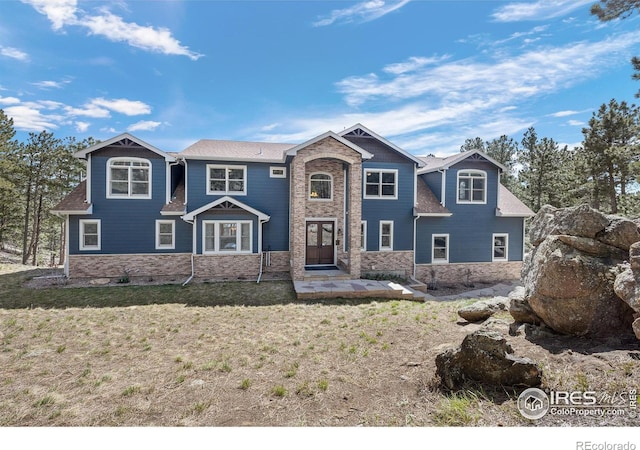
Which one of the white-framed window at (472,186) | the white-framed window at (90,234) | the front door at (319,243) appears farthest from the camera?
the white-framed window at (472,186)

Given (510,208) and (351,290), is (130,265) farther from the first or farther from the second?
(510,208)

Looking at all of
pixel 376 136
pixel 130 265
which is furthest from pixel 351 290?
pixel 130 265

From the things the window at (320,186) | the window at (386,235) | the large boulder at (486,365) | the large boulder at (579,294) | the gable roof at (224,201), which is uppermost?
the window at (320,186)

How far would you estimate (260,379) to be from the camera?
448cm

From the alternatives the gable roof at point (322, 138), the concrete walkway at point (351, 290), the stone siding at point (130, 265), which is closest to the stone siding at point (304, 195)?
the gable roof at point (322, 138)

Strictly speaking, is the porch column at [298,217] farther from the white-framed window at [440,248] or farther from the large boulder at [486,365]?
the large boulder at [486,365]

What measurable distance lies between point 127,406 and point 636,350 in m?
6.93

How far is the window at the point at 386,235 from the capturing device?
1417 cm

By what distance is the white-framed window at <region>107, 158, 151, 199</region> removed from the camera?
41.6 ft

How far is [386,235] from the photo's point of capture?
1427 cm

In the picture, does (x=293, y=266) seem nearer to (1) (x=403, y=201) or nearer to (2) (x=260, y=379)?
(1) (x=403, y=201)

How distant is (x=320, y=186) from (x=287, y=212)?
2.05m

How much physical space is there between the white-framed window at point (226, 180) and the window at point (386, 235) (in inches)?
273

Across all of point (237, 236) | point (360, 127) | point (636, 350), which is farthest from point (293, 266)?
point (636, 350)
